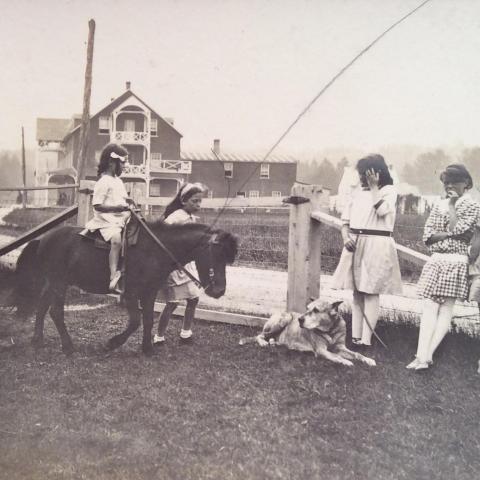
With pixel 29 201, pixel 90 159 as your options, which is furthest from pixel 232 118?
pixel 29 201

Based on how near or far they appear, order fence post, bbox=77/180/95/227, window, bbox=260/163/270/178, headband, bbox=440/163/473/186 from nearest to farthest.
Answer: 1. headband, bbox=440/163/473/186
2. window, bbox=260/163/270/178
3. fence post, bbox=77/180/95/227

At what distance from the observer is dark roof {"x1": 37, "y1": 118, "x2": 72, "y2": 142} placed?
3.80 meters

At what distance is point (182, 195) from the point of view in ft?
12.8

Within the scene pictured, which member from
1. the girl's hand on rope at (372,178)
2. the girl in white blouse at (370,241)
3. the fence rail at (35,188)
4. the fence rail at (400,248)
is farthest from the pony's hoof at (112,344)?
the girl's hand on rope at (372,178)

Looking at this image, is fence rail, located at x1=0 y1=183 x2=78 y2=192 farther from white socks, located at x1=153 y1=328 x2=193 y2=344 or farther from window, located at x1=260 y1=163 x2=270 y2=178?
window, located at x1=260 y1=163 x2=270 y2=178

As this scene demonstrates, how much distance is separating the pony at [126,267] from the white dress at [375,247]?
1028 mm

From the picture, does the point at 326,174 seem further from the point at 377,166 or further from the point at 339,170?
the point at 377,166

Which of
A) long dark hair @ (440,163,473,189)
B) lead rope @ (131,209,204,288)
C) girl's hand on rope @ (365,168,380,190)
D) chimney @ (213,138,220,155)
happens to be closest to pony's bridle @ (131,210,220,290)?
lead rope @ (131,209,204,288)

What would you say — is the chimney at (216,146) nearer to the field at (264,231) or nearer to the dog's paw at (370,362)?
the field at (264,231)

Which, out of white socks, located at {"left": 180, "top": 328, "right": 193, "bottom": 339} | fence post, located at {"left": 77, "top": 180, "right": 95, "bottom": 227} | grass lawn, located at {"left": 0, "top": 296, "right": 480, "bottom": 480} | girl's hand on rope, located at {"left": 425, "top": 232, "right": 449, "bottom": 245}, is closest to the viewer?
grass lawn, located at {"left": 0, "top": 296, "right": 480, "bottom": 480}

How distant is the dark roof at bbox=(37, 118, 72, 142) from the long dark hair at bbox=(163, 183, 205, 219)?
101 cm

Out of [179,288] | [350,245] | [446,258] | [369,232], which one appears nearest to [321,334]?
[350,245]

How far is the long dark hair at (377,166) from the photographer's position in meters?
3.62

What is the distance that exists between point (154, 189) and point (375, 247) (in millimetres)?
1949
